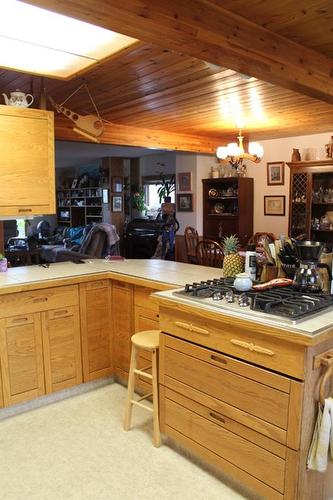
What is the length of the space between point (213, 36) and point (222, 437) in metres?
1.93

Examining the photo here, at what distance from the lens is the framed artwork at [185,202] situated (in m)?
6.62

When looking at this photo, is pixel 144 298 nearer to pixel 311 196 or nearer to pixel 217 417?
pixel 217 417

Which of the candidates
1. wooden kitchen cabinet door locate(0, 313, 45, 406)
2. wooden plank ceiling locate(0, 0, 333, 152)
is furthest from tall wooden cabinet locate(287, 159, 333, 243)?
wooden kitchen cabinet door locate(0, 313, 45, 406)

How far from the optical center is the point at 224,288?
2201 mm

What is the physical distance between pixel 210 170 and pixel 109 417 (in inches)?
187

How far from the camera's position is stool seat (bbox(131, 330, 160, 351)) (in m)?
2.32

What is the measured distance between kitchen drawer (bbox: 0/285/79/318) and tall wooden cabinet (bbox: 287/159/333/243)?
3.46 meters

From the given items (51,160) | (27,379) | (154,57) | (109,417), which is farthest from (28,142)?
(109,417)

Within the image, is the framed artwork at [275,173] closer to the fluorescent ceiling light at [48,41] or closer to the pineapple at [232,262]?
the pineapple at [232,262]

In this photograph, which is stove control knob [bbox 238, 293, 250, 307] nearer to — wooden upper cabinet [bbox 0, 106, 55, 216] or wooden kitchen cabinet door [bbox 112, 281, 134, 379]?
wooden kitchen cabinet door [bbox 112, 281, 134, 379]

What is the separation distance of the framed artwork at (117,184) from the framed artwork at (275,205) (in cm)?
393

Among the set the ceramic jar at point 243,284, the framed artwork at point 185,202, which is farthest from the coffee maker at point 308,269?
the framed artwork at point 185,202

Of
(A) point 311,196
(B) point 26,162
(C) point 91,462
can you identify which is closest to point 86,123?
(B) point 26,162

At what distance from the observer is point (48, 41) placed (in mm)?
1938
